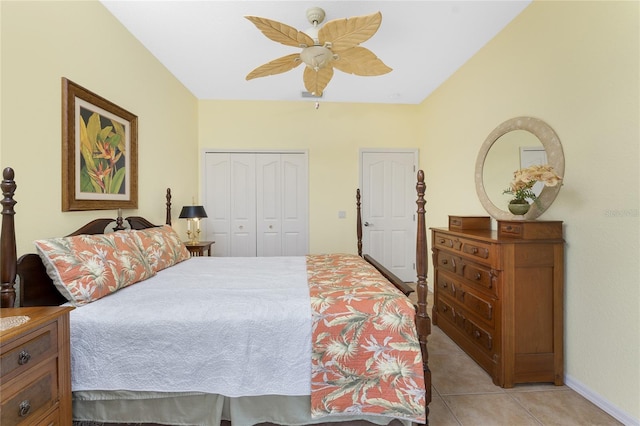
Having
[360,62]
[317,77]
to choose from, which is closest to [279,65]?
[317,77]

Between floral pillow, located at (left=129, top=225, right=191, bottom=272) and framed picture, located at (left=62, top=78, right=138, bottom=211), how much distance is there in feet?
1.29

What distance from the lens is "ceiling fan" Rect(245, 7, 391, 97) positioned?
→ 1769 mm

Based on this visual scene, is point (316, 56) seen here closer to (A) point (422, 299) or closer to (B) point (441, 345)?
(A) point (422, 299)

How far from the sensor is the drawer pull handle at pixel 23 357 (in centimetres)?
106

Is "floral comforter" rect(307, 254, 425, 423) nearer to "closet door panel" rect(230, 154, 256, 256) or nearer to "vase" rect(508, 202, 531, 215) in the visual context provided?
"vase" rect(508, 202, 531, 215)

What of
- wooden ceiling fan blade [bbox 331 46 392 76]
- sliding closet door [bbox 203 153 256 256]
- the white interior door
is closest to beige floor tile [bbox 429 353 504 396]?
the white interior door

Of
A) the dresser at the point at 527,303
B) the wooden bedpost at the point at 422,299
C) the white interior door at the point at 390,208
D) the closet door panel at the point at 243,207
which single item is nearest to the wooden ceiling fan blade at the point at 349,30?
the wooden bedpost at the point at 422,299

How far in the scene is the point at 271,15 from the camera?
93.2 inches

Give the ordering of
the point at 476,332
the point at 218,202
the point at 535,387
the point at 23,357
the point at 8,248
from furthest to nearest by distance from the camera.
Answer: the point at 218,202 → the point at 476,332 → the point at 535,387 → the point at 8,248 → the point at 23,357

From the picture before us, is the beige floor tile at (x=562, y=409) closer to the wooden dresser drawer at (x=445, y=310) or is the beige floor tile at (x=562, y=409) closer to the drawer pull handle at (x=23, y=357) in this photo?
the wooden dresser drawer at (x=445, y=310)

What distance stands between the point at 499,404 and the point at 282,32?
2.76 meters

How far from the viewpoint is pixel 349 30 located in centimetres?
182

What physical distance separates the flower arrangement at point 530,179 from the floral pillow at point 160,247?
2.83 meters

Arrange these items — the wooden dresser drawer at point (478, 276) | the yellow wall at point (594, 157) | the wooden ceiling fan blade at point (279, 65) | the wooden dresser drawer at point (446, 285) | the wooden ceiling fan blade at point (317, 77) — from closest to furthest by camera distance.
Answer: the yellow wall at point (594, 157) → the wooden dresser drawer at point (478, 276) → the wooden ceiling fan blade at point (279, 65) → the wooden ceiling fan blade at point (317, 77) → the wooden dresser drawer at point (446, 285)
